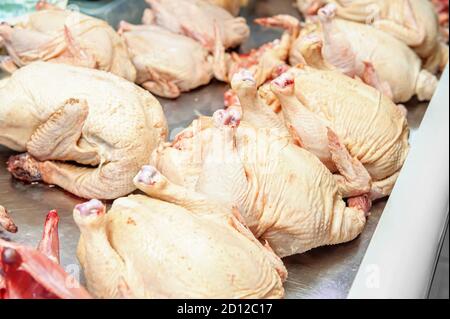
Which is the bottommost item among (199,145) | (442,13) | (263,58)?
(442,13)

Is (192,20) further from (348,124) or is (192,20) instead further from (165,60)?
(348,124)

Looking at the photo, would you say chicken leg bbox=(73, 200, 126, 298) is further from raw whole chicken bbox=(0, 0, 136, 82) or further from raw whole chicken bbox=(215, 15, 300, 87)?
raw whole chicken bbox=(215, 15, 300, 87)

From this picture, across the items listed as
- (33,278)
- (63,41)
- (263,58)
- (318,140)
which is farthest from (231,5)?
(33,278)

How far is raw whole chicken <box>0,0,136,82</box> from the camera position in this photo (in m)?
2.29

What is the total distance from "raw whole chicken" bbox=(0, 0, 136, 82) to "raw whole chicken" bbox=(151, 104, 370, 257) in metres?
0.62

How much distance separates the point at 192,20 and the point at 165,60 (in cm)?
32

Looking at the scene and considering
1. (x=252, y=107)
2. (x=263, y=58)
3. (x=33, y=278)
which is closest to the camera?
(x=33, y=278)

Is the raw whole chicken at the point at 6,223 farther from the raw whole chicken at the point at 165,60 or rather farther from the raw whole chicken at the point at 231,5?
the raw whole chicken at the point at 231,5

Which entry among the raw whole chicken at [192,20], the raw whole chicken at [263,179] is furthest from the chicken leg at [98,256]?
the raw whole chicken at [192,20]

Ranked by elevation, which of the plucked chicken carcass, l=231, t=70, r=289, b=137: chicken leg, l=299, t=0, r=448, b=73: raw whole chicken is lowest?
the plucked chicken carcass

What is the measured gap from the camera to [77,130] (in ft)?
6.26

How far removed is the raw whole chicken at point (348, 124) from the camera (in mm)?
2012

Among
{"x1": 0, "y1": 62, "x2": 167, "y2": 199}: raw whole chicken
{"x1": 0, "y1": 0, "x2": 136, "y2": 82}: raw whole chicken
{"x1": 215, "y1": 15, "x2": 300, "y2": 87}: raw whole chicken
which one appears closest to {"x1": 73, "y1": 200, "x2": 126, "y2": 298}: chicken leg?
{"x1": 0, "y1": 62, "x2": 167, "y2": 199}: raw whole chicken
